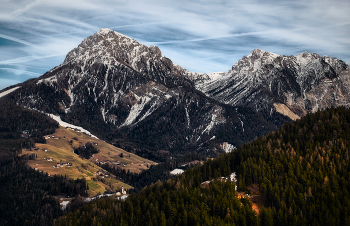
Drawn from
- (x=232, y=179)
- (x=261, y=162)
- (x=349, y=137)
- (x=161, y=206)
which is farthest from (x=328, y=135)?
(x=161, y=206)

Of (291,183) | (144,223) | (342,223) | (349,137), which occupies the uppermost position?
(349,137)

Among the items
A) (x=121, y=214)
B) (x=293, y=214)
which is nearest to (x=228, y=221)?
(x=293, y=214)

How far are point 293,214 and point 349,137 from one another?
80.3 m

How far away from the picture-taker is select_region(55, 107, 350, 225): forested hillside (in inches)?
5531

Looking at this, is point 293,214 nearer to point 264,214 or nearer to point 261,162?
point 264,214

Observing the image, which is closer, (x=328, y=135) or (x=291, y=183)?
(x=291, y=183)

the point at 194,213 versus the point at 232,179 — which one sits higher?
the point at 232,179

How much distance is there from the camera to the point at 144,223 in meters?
166

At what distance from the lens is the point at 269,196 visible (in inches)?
6068

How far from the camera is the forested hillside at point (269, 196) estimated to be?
461ft

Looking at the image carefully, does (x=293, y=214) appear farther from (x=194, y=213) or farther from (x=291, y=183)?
(x=194, y=213)

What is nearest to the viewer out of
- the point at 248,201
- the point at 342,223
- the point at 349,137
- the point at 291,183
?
the point at 342,223

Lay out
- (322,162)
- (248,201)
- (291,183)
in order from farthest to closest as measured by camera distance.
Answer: (322,162) → (291,183) → (248,201)

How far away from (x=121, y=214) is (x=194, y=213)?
44023mm
